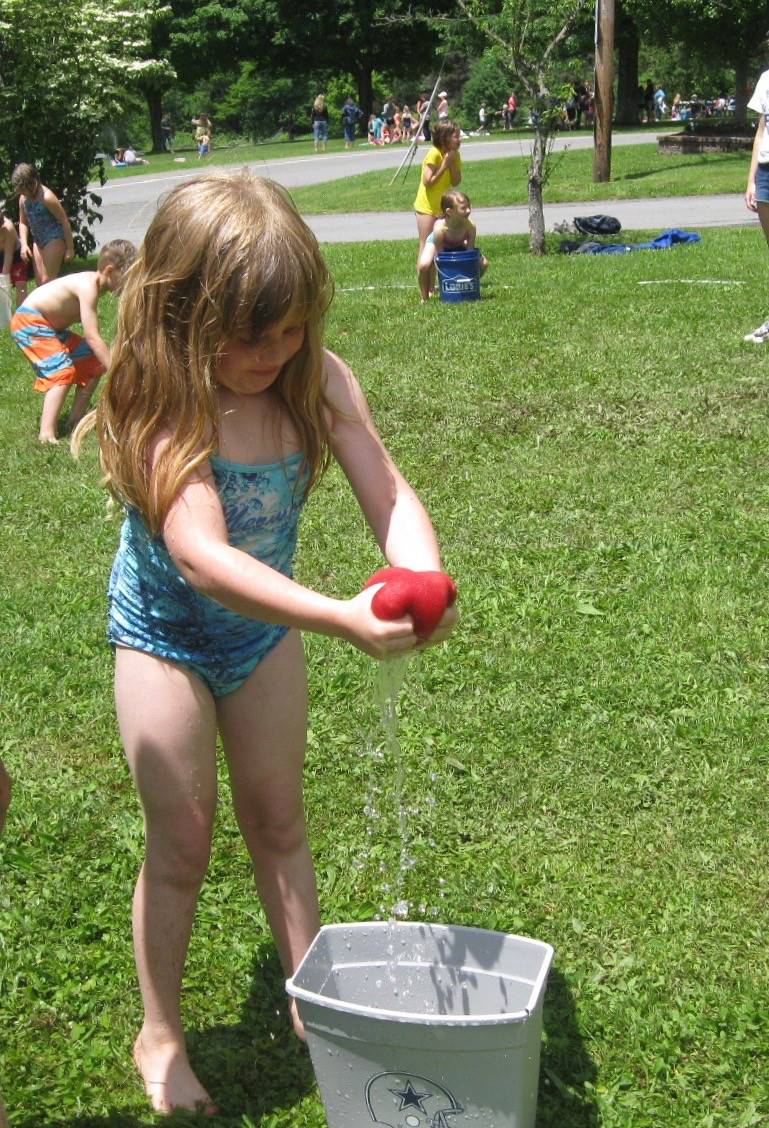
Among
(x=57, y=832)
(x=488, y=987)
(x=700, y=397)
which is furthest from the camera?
(x=700, y=397)

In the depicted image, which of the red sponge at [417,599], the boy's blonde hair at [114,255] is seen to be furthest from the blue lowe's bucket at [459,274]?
the red sponge at [417,599]

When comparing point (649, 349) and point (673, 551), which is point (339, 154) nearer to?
point (649, 349)

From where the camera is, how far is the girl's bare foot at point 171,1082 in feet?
8.34

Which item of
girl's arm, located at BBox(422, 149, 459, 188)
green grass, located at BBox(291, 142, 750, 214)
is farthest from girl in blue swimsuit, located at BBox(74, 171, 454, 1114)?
green grass, located at BBox(291, 142, 750, 214)

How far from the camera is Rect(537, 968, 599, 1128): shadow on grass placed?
2496 mm

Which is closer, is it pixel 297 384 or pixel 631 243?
pixel 297 384

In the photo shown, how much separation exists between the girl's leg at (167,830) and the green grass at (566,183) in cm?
→ 1704

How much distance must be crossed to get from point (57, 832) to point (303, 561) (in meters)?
2.04

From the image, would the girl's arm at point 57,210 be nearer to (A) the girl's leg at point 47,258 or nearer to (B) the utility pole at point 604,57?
(A) the girl's leg at point 47,258

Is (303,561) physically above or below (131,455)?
below

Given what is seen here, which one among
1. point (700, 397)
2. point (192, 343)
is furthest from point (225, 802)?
point (700, 397)

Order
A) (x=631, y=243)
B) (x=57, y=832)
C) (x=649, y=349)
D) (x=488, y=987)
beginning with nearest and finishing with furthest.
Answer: (x=488, y=987) < (x=57, y=832) < (x=649, y=349) < (x=631, y=243)

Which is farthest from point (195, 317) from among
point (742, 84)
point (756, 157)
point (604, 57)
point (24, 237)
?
point (742, 84)

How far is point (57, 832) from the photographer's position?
11.6 ft
